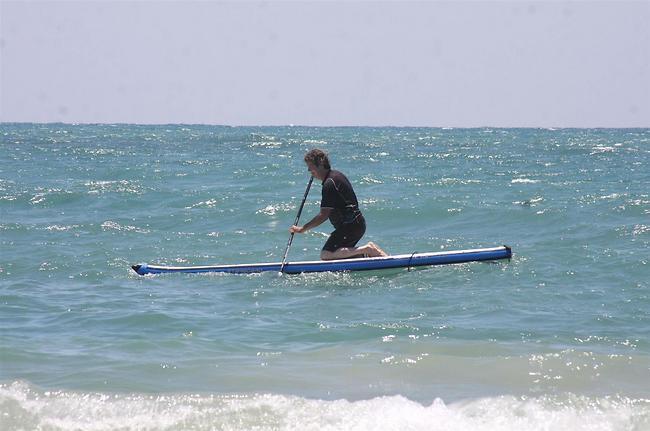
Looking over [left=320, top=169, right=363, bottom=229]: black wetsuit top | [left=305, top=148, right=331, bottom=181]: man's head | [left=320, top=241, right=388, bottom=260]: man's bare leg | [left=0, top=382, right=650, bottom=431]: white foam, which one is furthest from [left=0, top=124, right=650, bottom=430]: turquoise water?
[left=305, top=148, right=331, bottom=181]: man's head

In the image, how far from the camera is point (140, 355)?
25.1 ft

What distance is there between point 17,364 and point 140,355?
95cm

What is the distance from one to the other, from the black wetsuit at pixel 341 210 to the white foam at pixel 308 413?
461 centimetres

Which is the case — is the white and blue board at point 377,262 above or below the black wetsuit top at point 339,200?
below

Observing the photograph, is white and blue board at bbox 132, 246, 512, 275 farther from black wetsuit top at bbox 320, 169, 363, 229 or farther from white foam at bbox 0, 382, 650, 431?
A: white foam at bbox 0, 382, 650, 431

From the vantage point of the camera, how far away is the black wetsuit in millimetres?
10820

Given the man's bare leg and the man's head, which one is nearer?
the man's head

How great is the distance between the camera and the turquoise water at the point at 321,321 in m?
6.32

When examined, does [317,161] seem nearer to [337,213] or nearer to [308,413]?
[337,213]

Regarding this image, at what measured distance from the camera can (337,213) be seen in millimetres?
10961

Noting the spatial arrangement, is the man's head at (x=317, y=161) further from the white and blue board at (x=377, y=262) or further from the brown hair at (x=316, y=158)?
the white and blue board at (x=377, y=262)

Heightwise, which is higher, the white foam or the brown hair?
the brown hair

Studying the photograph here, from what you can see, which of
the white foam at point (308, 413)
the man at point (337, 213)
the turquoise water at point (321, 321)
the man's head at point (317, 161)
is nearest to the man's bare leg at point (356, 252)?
the man at point (337, 213)

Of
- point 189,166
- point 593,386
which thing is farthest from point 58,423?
point 189,166
